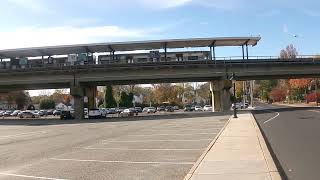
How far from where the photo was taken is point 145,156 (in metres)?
17.8

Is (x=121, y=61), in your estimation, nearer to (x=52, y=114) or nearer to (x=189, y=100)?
(x=52, y=114)

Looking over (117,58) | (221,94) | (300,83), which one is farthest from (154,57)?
(300,83)

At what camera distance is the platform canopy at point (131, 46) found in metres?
77.4

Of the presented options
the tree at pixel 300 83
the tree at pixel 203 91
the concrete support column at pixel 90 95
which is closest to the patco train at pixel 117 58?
the concrete support column at pixel 90 95

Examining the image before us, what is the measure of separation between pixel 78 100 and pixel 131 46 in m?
12.9

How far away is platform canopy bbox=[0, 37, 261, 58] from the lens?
7738 centimetres

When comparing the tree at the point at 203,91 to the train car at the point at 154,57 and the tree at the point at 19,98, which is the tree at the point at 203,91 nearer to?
the tree at the point at 19,98

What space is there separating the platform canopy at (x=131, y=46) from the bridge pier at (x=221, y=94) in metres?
6.90

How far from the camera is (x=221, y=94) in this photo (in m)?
73.6

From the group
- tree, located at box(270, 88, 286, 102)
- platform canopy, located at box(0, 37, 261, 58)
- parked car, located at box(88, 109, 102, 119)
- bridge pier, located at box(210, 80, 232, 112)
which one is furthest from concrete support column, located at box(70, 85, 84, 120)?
tree, located at box(270, 88, 286, 102)

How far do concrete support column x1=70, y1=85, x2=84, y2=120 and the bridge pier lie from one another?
754 inches

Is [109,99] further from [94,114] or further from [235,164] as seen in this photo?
[235,164]

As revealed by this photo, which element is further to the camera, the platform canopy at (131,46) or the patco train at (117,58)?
the platform canopy at (131,46)

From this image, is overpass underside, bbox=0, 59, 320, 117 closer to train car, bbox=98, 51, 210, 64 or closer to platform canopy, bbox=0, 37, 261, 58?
train car, bbox=98, 51, 210, 64
